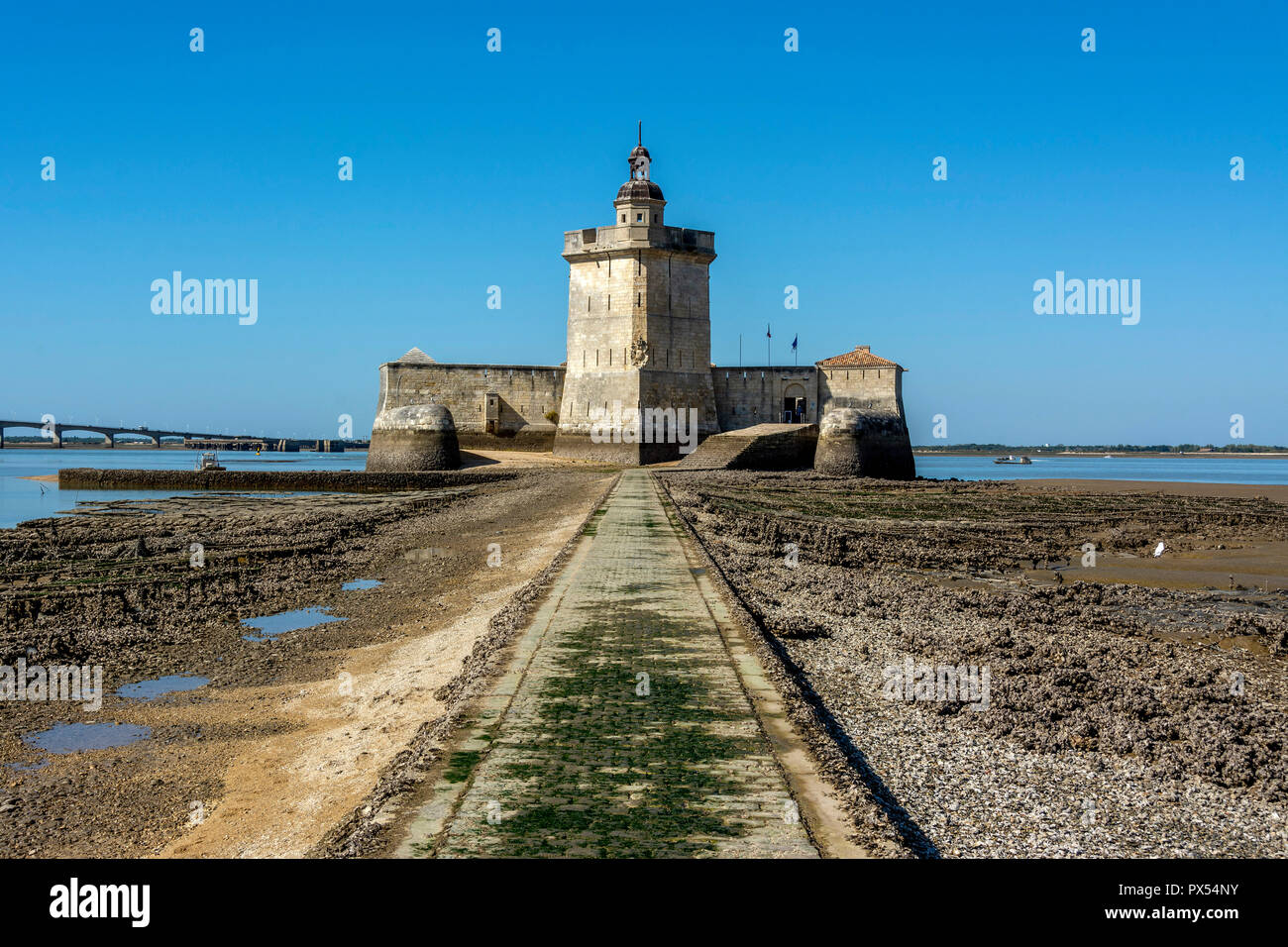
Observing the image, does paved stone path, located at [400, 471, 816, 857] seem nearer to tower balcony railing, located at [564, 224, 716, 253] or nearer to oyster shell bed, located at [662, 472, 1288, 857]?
oyster shell bed, located at [662, 472, 1288, 857]

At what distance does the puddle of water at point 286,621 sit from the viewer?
37.9ft

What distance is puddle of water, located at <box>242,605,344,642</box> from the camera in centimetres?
1155

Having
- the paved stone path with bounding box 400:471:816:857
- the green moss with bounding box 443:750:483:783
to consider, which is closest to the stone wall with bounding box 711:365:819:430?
the paved stone path with bounding box 400:471:816:857

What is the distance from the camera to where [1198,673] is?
8.91 m

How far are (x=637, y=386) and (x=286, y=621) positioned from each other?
96.5 feet

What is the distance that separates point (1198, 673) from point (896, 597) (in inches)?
170

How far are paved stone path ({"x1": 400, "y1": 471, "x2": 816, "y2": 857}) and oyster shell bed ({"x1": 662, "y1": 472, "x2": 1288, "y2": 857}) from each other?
59cm

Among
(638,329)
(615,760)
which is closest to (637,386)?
(638,329)

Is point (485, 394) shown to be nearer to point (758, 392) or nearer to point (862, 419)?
point (758, 392)

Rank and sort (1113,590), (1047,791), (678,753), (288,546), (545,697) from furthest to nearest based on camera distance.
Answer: (288,546), (1113,590), (545,697), (1047,791), (678,753)

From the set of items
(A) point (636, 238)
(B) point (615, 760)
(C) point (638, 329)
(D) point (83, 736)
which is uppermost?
(A) point (636, 238)

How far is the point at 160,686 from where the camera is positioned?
9109 mm
